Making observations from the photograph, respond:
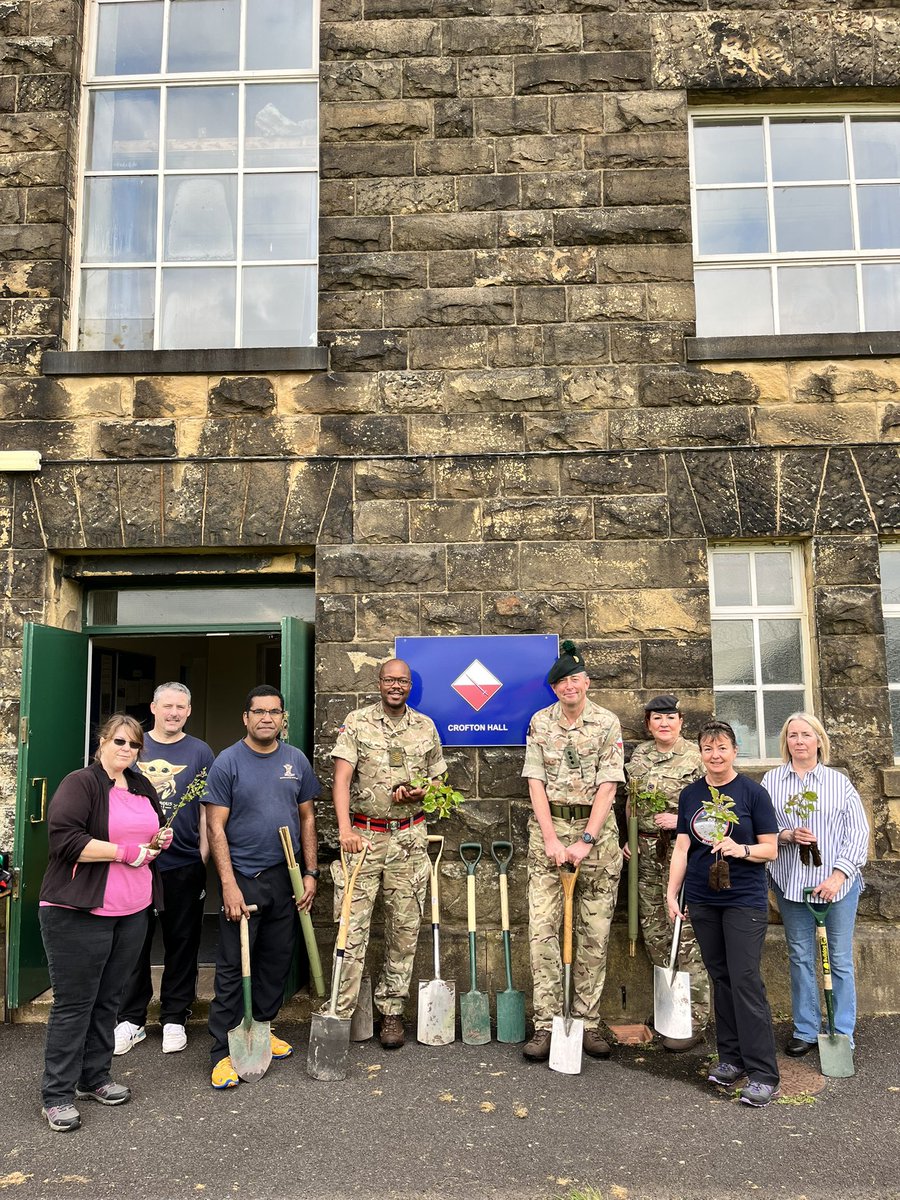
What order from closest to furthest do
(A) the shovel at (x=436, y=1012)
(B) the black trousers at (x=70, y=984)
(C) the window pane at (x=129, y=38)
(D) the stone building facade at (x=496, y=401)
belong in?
(B) the black trousers at (x=70, y=984) < (A) the shovel at (x=436, y=1012) < (D) the stone building facade at (x=496, y=401) < (C) the window pane at (x=129, y=38)

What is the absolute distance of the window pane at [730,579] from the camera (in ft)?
21.2

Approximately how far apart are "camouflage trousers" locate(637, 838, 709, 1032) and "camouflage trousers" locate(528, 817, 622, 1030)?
32cm

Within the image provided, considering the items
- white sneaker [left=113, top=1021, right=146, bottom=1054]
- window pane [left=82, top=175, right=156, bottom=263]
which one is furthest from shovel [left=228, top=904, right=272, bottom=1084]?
window pane [left=82, top=175, right=156, bottom=263]

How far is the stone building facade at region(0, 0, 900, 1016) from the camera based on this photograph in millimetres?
6270

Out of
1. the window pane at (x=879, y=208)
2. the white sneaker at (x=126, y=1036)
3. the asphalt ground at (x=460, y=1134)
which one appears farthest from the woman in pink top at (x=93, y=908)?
the window pane at (x=879, y=208)

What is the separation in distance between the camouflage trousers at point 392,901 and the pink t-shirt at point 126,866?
1.25m

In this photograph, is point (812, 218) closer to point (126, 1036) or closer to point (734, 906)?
point (734, 906)

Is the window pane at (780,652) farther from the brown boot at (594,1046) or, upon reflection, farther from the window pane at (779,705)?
the brown boot at (594,1046)

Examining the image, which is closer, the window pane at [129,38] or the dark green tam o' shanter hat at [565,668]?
the dark green tam o' shanter hat at [565,668]

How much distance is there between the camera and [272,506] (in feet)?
20.9

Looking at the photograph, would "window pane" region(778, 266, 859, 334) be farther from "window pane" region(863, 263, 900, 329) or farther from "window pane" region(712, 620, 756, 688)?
"window pane" region(712, 620, 756, 688)

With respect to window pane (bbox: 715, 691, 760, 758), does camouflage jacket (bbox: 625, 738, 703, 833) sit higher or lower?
lower

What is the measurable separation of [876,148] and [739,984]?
5995 mm

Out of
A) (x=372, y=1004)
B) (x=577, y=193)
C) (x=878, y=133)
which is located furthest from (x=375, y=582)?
(x=878, y=133)
